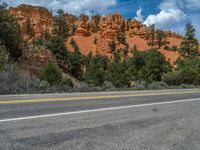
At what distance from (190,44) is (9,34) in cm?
4404

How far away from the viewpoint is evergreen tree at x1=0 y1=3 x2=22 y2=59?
45719 mm

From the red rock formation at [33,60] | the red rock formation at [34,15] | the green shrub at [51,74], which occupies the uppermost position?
the red rock formation at [34,15]

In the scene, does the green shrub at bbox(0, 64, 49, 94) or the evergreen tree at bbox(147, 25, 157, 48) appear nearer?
the green shrub at bbox(0, 64, 49, 94)

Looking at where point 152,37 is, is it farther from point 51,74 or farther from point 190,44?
point 51,74

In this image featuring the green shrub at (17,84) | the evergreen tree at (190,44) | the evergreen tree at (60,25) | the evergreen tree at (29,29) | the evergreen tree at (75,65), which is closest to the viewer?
the green shrub at (17,84)

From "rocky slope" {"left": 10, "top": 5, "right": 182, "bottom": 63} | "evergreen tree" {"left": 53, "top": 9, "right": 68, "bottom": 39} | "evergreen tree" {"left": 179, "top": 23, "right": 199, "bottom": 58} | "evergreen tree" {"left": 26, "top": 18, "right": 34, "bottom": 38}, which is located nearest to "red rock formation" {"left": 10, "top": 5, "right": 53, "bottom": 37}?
"rocky slope" {"left": 10, "top": 5, "right": 182, "bottom": 63}

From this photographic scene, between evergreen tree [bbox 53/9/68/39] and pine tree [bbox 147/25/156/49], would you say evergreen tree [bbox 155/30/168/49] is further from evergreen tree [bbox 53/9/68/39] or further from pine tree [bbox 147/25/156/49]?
evergreen tree [bbox 53/9/68/39]

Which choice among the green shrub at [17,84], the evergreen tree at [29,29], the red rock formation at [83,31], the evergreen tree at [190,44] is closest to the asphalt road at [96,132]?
the green shrub at [17,84]

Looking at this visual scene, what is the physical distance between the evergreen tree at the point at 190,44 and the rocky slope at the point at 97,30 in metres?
28.7

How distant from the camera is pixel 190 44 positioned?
72.6 m

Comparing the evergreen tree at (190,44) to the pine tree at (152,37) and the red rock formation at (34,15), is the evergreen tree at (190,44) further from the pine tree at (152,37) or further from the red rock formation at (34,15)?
the red rock formation at (34,15)

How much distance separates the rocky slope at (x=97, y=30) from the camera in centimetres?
10746

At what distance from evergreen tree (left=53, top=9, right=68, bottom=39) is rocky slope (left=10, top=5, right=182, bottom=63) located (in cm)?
531

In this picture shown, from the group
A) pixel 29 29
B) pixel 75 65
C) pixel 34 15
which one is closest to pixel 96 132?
pixel 75 65
